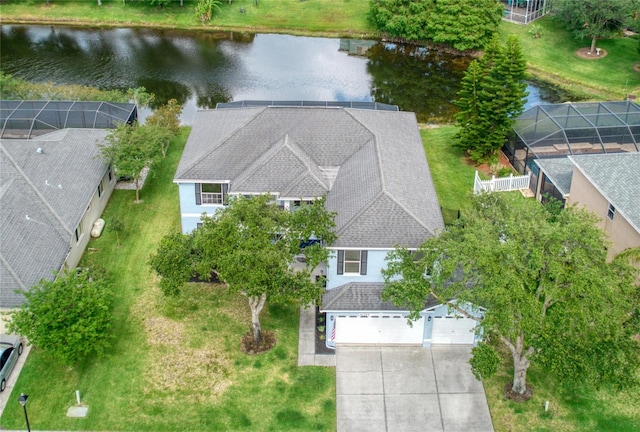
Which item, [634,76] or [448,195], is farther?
[634,76]

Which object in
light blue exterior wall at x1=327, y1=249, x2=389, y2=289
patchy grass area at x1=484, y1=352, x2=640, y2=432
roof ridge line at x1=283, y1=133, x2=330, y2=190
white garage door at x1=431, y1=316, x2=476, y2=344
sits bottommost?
patchy grass area at x1=484, y1=352, x2=640, y2=432

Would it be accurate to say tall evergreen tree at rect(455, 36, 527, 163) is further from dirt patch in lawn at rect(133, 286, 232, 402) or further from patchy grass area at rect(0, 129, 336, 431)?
dirt patch in lawn at rect(133, 286, 232, 402)

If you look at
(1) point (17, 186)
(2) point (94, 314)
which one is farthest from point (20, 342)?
(1) point (17, 186)

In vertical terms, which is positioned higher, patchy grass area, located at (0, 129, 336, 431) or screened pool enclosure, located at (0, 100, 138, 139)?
screened pool enclosure, located at (0, 100, 138, 139)

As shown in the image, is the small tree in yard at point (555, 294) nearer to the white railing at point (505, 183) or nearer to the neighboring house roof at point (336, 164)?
the neighboring house roof at point (336, 164)

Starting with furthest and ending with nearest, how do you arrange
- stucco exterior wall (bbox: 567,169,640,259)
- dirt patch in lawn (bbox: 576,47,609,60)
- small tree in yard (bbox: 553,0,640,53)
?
dirt patch in lawn (bbox: 576,47,609,60)
small tree in yard (bbox: 553,0,640,53)
stucco exterior wall (bbox: 567,169,640,259)

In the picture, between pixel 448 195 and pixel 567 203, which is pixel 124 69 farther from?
pixel 567 203

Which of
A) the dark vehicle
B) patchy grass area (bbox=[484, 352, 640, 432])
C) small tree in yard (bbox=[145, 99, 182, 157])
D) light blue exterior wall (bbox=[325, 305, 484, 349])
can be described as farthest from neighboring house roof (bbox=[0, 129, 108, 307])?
patchy grass area (bbox=[484, 352, 640, 432])
